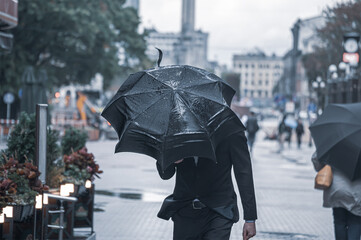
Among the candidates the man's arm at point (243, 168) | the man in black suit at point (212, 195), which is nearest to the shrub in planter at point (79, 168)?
the man in black suit at point (212, 195)

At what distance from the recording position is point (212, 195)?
514 centimetres

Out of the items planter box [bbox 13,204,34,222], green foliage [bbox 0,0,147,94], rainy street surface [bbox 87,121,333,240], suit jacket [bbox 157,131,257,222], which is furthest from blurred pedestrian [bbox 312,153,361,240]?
green foliage [bbox 0,0,147,94]

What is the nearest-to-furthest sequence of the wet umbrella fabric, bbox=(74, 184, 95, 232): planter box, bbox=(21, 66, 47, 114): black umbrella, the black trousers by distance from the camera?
1. the wet umbrella fabric
2. the black trousers
3. bbox=(74, 184, 95, 232): planter box
4. bbox=(21, 66, 47, 114): black umbrella

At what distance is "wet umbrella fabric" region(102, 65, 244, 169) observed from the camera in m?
4.81

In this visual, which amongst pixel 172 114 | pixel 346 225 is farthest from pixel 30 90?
pixel 172 114

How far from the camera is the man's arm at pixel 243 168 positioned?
5176 millimetres

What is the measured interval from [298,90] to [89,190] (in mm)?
112489

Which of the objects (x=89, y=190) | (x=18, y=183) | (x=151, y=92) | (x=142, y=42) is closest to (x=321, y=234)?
(x=89, y=190)

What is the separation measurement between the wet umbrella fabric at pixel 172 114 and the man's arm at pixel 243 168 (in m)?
0.13

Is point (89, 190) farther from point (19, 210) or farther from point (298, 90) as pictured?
point (298, 90)

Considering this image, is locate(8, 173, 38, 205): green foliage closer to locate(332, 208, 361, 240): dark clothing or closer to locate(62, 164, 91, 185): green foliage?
locate(62, 164, 91, 185): green foliage

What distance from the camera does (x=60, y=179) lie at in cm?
900

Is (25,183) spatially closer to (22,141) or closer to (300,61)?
(22,141)

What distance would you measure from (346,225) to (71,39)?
33.7 m
